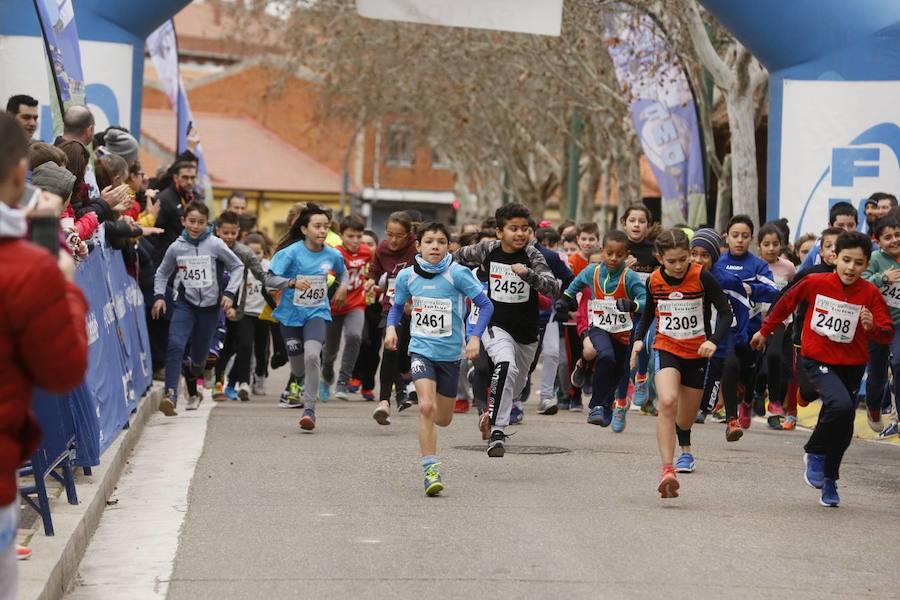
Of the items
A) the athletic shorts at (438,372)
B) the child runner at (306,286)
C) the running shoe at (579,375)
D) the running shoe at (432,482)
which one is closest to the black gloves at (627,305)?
the running shoe at (579,375)

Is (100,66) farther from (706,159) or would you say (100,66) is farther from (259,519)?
(706,159)

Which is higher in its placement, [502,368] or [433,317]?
[433,317]

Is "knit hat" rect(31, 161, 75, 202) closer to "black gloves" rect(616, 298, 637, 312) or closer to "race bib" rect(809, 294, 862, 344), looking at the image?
"race bib" rect(809, 294, 862, 344)

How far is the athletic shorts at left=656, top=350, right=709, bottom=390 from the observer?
1020 cm

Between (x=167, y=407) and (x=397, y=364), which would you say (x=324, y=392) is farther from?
(x=167, y=407)

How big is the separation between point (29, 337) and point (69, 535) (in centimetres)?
302

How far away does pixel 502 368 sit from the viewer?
36.6 feet

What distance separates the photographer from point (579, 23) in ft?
93.5

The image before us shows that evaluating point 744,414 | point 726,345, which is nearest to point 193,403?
point 726,345

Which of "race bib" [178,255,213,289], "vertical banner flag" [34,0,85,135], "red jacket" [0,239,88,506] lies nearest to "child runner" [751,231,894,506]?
"vertical banner flag" [34,0,85,135]

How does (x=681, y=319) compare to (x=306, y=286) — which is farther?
(x=306, y=286)

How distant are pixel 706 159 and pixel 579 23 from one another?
4292 mm

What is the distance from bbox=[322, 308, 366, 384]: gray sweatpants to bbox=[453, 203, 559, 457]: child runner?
4.48 m

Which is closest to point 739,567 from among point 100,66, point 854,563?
point 854,563
